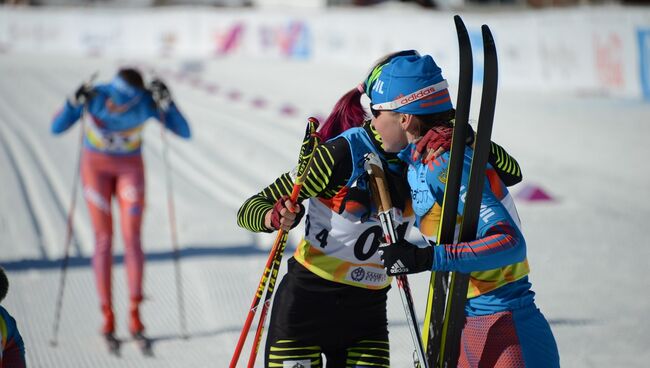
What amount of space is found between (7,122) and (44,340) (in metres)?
10.1

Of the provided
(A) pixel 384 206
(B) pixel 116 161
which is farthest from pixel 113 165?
(A) pixel 384 206

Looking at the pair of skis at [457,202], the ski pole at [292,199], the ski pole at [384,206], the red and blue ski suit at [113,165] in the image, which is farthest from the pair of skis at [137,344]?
the pair of skis at [457,202]

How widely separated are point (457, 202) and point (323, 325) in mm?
848

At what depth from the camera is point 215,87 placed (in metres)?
19.9

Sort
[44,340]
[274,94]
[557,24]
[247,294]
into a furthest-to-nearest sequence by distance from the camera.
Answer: [274,94] < [557,24] < [247,294] < [44,340]

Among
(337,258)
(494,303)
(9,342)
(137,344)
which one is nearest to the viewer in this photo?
(494,303)

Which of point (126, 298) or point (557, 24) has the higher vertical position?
point (557, 24)

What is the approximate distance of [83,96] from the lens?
6.16 m

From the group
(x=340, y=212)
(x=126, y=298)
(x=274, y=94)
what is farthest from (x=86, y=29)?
(x=340, y=212)

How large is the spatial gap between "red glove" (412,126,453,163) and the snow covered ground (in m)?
2.97

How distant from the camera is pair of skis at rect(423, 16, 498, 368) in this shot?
8.16 feet

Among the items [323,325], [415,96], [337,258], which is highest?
[415,96]

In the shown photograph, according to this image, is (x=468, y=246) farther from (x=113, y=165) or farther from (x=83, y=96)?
(x=83, y=96)

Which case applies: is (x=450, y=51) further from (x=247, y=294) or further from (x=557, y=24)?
(x=247, y=294)
